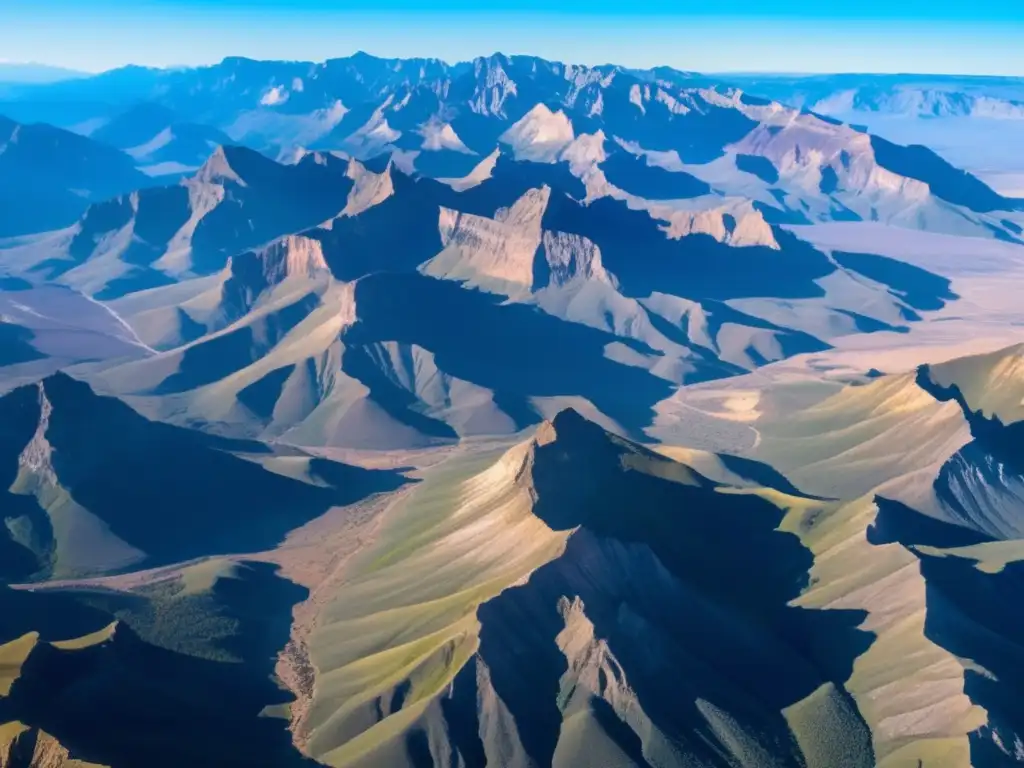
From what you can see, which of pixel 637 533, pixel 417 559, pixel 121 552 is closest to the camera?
pixel 637 533

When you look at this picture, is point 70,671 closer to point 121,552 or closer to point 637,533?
point 121,552

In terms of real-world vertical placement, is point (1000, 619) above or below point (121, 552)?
above

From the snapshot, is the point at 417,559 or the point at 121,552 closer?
the point at 417,559

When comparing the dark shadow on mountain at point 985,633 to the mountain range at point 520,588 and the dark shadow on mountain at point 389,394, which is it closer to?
the mountain range at point 520,588

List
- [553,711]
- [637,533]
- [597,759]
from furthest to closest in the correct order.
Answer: [637,533] < [553,711] < [597,759]

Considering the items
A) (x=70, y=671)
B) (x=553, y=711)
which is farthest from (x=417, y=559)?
(x=70, y=671)

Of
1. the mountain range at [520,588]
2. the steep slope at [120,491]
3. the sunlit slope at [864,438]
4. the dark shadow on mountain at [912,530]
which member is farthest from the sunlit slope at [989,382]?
the steep slope at [120,491]

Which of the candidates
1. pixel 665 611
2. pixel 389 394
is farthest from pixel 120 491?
pixel 665 611

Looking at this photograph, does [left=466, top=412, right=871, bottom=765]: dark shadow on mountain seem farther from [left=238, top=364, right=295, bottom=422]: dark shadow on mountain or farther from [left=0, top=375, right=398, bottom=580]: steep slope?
[left=238, top=364, right=295, bottom=422]: dark shadow on mountain
